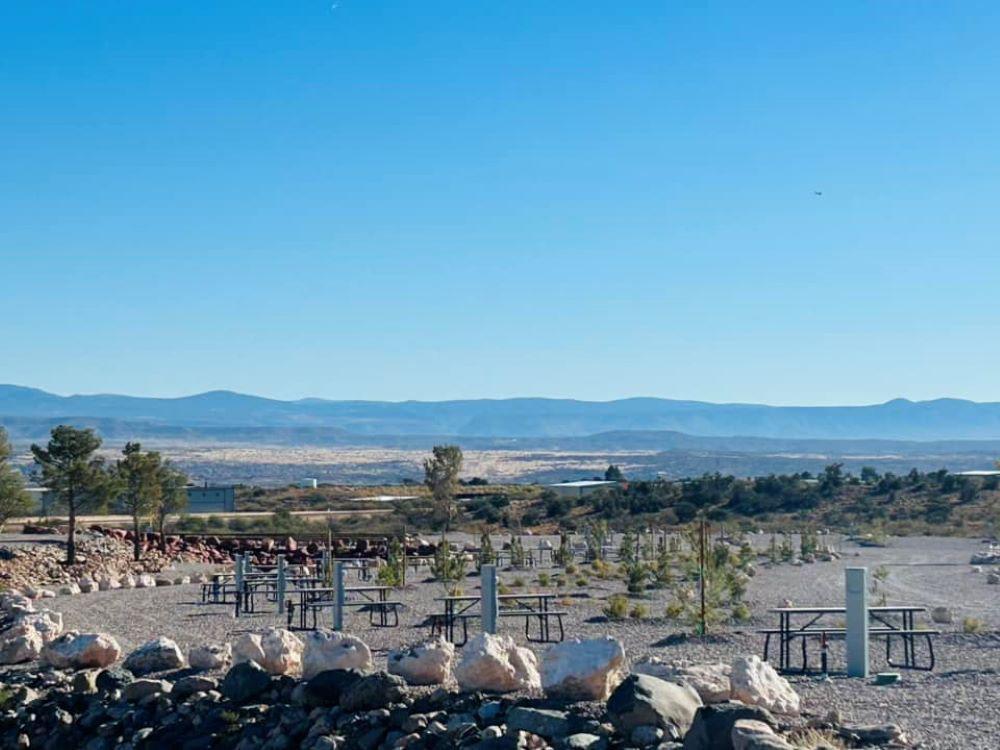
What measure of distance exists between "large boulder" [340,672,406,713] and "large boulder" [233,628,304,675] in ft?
4.94

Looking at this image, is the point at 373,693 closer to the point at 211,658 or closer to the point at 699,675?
the point at 699,675

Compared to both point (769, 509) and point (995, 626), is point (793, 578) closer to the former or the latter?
point (995, 626)

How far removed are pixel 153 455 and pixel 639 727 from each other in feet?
96.7

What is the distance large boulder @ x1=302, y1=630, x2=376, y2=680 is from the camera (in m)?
13.9

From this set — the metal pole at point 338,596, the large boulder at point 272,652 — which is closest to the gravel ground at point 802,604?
the metal pole at point 338,596

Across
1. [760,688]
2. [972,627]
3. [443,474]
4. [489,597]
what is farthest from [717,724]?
[443,474]

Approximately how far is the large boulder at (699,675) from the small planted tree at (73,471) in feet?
77.8

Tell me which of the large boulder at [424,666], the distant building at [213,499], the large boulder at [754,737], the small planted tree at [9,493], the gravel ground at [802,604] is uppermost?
the small planted tree at [9,493]

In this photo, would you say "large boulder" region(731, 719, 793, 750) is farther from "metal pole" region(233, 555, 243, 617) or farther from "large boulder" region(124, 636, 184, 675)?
"metal pole" region(233, 555, 243, 617)

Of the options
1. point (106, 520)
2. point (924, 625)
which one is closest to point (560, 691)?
point (924, 625)

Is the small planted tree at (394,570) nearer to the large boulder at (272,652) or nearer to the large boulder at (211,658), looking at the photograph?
the large boulder at (211,658)

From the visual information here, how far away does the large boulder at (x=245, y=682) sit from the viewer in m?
13.9

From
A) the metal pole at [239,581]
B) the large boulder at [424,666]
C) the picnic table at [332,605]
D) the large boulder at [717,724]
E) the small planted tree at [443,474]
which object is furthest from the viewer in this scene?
the small planted tree at [443,474]

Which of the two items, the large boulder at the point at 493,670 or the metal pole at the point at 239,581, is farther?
the metal pole at the point at 239,581
